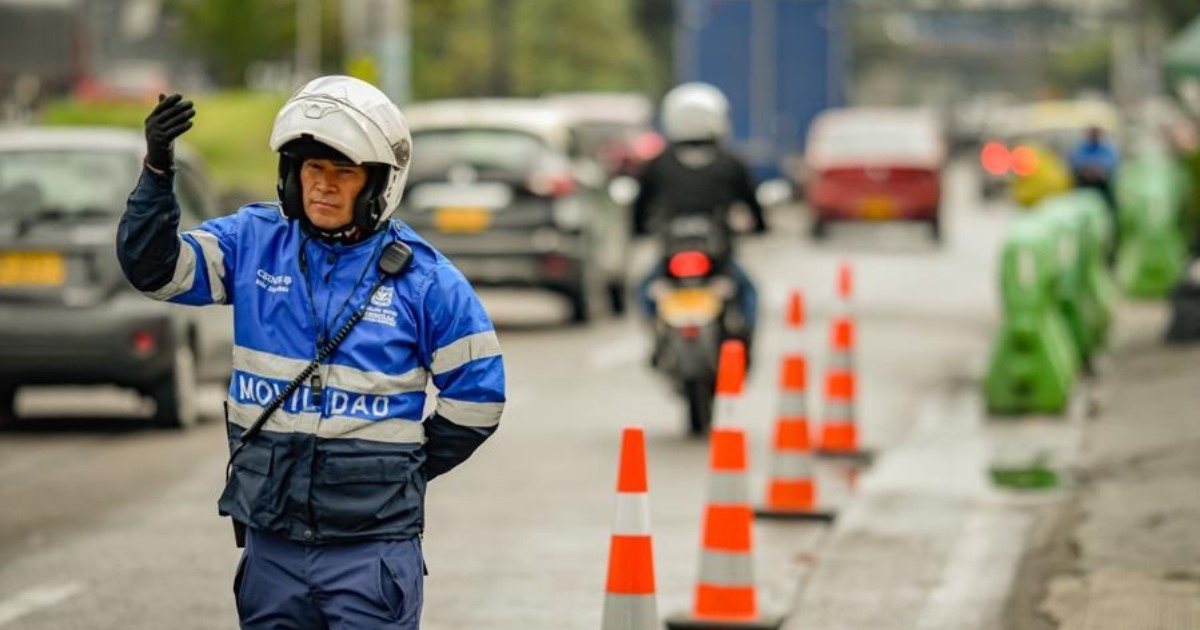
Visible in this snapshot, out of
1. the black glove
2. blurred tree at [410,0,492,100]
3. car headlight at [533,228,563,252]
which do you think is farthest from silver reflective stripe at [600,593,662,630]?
blurred tree at [410,0,492,100]

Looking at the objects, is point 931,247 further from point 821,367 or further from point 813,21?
point 821,367

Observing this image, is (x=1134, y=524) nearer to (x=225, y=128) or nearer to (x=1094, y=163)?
(x=1094, y=163)

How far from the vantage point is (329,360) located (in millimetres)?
5645

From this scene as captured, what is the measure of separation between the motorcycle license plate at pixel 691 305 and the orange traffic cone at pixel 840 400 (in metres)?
0.75

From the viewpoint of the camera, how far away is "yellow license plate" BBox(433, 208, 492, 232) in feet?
73.0

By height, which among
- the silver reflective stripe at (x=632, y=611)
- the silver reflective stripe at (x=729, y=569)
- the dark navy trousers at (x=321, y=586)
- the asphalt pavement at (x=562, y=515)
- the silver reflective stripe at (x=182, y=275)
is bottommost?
the asphalt pavement at (x=562, y=515)

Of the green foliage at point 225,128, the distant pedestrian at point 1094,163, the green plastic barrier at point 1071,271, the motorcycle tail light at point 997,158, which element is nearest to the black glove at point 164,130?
the green plastic barrier at point 1071,271

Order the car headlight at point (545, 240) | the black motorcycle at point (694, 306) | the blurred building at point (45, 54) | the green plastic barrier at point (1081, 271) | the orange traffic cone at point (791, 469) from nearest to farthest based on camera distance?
1. the orange traffic cone at point (791, 469)
2. the black motorcycle at point (694, 306)
3. the green plastic barrier at point (1081, 271)
4. the car headlight at point (545, 240)
5. the blurred building at point (45, 54)

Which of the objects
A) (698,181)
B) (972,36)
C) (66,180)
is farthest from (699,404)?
(972,36)

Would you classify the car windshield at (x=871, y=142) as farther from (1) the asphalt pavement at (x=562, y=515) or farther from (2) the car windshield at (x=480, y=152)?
(1) the asphalt pavement at (x=562, y=515)

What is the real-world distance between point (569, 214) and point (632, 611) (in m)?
15.1

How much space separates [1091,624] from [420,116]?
48.6ft

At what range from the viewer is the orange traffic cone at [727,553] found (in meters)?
9.36

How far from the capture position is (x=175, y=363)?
14883 millimetres
